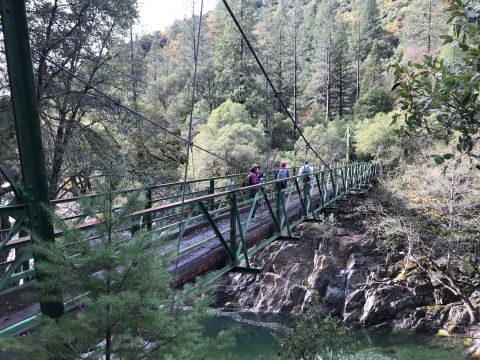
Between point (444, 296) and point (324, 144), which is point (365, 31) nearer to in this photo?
point (324, 144)

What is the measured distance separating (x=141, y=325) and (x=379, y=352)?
11654 millimetres

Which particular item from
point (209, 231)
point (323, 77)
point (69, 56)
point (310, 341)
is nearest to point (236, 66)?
point (323, 77)

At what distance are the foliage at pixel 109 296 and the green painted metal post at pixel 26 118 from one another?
0.70 ft

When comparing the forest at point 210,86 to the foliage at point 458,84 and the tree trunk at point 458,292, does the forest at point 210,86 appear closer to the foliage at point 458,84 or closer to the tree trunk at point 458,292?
the foliage at point 458,84

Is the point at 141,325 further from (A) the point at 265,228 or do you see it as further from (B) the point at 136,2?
(B) the point at 136,2

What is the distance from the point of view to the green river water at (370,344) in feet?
35.1

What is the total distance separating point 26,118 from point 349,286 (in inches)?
577

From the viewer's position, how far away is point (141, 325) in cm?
146

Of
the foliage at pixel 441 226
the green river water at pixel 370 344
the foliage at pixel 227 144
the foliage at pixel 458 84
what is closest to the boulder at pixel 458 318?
the foliage at pixel 441 226

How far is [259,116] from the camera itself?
2488 cm

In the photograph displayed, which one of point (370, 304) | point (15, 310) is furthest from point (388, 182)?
point (15, 310)

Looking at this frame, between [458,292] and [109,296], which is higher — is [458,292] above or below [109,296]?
below

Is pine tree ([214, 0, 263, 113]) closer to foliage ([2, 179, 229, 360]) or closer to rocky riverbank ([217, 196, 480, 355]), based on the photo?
rocky riverbank ([217, 196, 480, 355])

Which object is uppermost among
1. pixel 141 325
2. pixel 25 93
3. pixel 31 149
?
pixel 25 93
